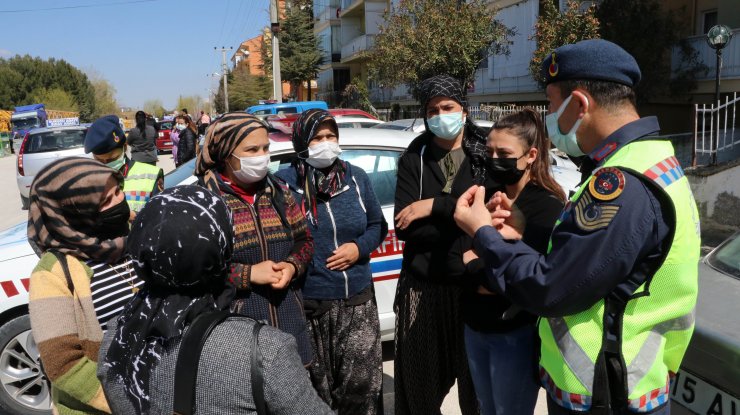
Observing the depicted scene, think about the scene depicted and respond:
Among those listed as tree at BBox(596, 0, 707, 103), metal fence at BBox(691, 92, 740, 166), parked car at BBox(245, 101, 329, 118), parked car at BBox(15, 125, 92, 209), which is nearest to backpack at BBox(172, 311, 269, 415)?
metal fence at BBox(691, 92, 740, 166)

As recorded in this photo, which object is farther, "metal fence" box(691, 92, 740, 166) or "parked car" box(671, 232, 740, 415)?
"metal fence" box(691, 92, 740, 166)

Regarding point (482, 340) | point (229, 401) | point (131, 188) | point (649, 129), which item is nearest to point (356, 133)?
point (131, 188)

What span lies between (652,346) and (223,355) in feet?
3.76

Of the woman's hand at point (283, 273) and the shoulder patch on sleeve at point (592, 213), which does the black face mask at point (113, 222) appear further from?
the shoulder patch on sleeve at point (592, 213)

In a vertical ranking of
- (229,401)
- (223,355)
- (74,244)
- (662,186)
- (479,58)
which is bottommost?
(229,401)

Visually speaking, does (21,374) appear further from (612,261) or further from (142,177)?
(612,261)

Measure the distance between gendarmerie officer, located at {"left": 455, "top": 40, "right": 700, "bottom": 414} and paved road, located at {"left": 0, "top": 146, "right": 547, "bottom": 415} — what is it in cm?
208

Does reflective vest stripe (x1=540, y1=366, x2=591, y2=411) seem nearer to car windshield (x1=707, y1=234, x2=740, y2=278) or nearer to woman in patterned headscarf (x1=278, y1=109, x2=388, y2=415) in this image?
car windshield (x1=707, y1=234, x2=740, y2=278)

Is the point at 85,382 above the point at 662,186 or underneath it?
underneath

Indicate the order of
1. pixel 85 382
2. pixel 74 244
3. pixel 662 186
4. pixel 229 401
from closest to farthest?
pixel 229 401
pixel 662 186
pixel 85 382
pixel 74 244

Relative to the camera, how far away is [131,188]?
12.8ft

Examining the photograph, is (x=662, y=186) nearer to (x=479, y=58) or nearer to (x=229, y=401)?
(x=229, y=401)

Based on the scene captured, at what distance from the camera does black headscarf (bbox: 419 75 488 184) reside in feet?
9.17

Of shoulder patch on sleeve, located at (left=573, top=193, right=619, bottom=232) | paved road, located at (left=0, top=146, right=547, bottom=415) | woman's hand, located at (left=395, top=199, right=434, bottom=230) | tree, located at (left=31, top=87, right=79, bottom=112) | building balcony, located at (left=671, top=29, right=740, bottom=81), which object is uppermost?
tree, located at (left=31, top=87, right=79, bottom=112)
